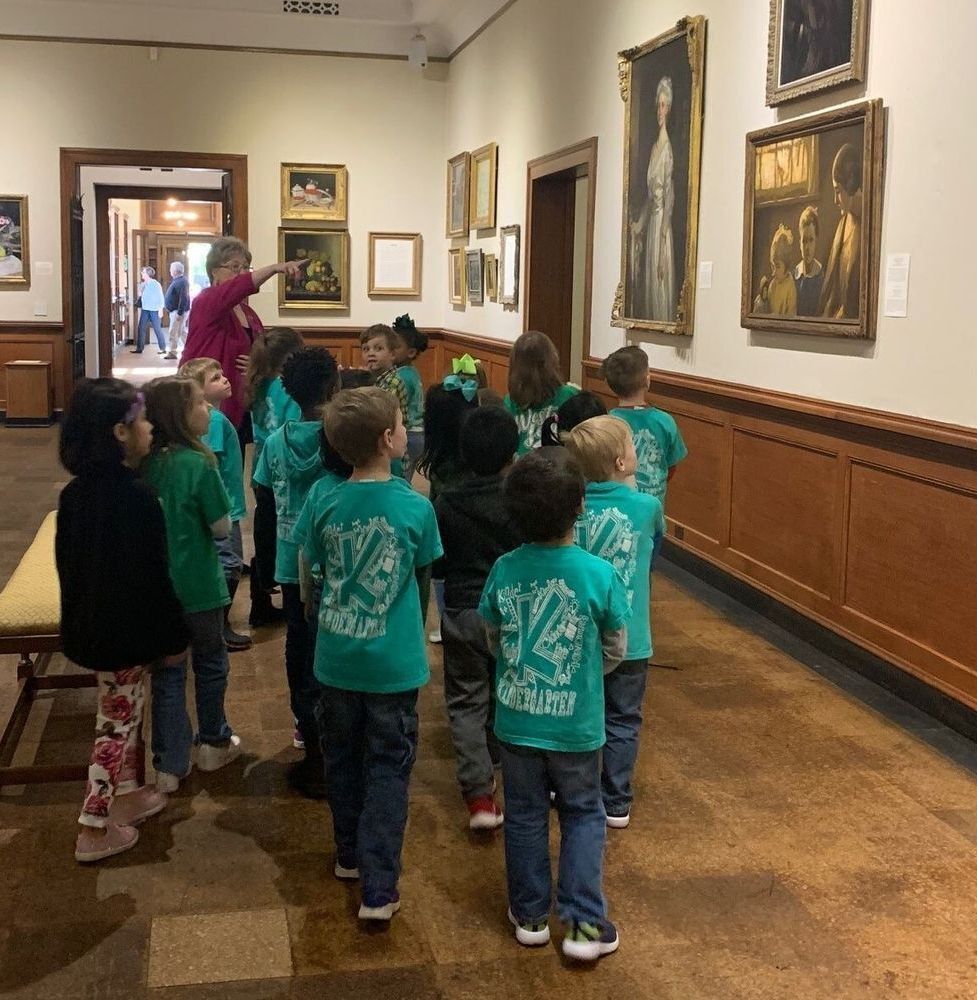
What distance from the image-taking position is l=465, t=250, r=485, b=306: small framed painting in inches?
504

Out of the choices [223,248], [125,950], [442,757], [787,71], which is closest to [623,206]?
[787,71]

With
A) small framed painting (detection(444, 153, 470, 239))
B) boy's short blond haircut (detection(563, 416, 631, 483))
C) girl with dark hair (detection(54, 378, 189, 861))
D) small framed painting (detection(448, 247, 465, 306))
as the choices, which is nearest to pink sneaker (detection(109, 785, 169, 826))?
girl with dark hair (detection(54, 378, 189, 861))

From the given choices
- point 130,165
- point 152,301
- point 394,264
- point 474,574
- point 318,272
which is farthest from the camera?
point 152,301

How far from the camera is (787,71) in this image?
6074 millimetres

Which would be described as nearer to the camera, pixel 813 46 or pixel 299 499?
pixel 299 499

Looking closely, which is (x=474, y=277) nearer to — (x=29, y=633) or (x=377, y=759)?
(x=29, y=633)

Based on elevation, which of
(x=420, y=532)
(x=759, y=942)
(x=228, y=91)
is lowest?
(x=759, y=942)

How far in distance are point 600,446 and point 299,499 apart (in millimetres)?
1331

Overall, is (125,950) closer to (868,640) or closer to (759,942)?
(759,942)

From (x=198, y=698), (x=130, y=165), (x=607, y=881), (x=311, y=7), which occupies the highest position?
(x=311, y=7)

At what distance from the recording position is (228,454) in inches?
208

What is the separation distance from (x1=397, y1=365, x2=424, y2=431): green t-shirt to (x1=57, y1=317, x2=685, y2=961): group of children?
1.63 m

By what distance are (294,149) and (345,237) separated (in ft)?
3.78

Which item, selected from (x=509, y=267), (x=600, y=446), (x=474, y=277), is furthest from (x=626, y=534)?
(x=474, y=277)
